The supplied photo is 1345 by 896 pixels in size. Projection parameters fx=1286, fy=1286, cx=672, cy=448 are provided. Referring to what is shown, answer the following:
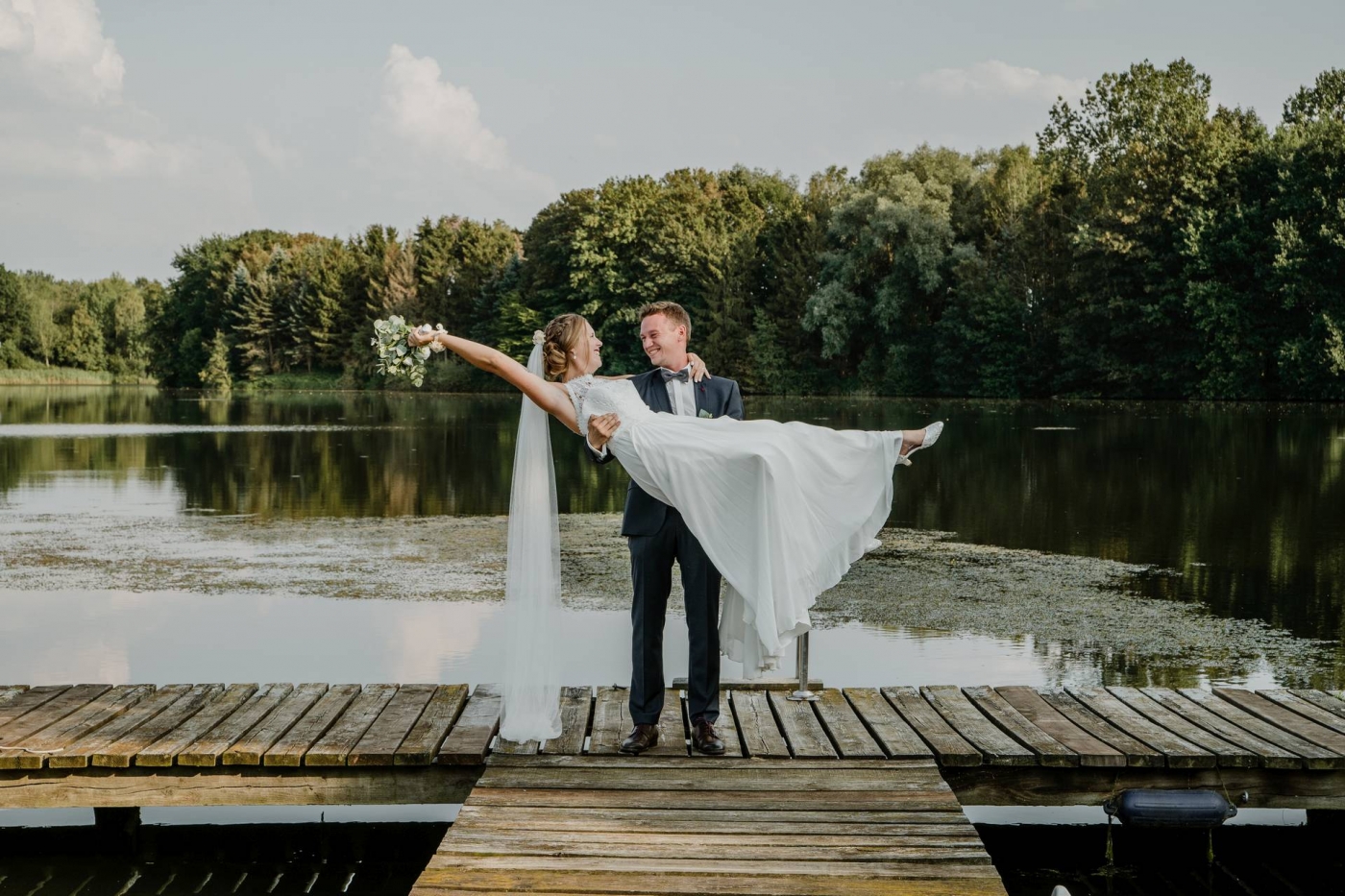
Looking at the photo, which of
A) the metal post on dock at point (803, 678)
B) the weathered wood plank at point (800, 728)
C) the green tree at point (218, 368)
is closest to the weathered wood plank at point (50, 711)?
the weathered wood plank at point (800, 728)

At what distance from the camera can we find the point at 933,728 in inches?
241

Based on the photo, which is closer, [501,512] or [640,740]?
[640,740]

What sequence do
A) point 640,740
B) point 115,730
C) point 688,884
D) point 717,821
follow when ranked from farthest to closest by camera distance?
point 115,730
point 640,740
point 717,821
point 688,884

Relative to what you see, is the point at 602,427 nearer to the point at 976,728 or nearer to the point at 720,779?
the point at 720,779

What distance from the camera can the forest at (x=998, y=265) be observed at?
161 ft

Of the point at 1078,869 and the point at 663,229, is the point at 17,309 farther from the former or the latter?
the point at 1078,869

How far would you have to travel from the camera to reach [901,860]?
4.59 m

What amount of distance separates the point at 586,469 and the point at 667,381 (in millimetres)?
20262

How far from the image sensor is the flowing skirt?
5566mm

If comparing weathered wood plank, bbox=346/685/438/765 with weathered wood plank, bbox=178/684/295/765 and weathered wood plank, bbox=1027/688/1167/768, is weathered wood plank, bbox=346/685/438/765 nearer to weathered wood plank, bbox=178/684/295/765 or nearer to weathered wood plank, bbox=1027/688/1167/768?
weathered wood plank, bbox=178/684/295/765

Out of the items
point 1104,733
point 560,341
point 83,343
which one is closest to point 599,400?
point 560,341

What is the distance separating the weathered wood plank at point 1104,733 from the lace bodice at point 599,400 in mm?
2524

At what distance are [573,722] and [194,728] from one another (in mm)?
1775

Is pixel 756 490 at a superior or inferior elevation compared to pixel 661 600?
superior
